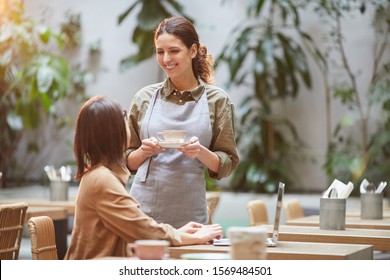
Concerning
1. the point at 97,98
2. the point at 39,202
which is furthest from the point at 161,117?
the point at 39,202

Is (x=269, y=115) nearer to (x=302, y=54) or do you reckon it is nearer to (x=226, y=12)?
(x=302, y=54)

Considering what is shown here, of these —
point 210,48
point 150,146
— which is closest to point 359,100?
point 210,48

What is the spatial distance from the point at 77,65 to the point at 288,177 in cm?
295

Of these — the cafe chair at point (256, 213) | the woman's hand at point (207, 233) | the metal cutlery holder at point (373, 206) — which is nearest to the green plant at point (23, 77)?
the cafe chair at point (256, 213)

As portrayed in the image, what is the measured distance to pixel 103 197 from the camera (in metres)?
2.28

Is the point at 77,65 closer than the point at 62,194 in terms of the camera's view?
No

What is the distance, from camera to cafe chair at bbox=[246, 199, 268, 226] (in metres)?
4.38

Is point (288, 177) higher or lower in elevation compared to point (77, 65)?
lower

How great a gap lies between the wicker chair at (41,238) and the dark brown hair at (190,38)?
0.78 metres

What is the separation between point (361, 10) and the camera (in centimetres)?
764

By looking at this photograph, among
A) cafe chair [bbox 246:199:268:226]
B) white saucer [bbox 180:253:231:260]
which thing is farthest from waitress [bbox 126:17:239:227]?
cafe chair [bbox 246:199:268:226]

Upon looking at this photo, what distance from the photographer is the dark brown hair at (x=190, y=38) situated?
116 inches

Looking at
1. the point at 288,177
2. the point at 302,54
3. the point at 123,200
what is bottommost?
the point at 288,177

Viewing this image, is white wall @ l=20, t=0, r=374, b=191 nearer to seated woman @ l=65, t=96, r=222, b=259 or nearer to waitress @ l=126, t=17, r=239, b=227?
waitress @ l=126, t=17, r=239, b=227
